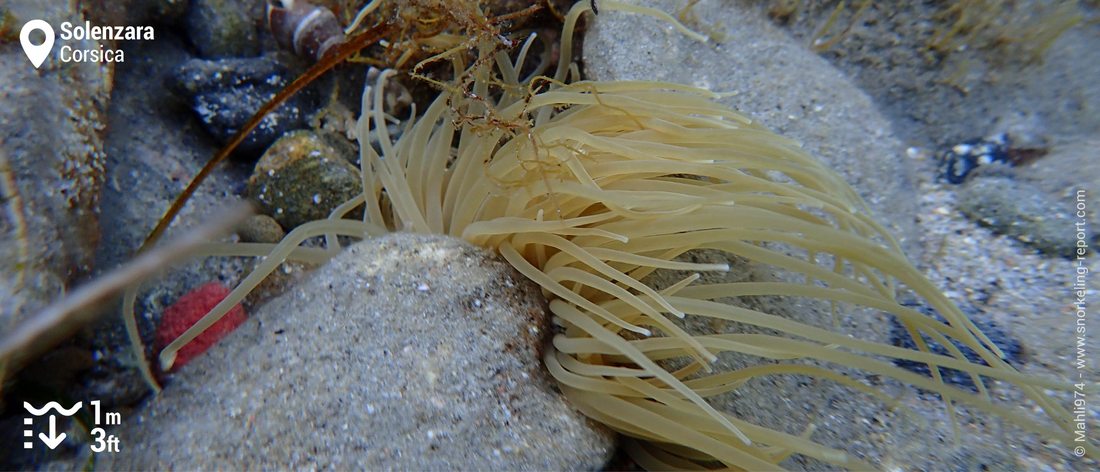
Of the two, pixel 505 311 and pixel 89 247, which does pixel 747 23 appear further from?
pixel 89 247

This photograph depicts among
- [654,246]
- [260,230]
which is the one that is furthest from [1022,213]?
[260,230]

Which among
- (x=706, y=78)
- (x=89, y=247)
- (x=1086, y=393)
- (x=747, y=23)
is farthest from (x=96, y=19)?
(x=1086, y=393)

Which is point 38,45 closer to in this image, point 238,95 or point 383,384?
point 238,95

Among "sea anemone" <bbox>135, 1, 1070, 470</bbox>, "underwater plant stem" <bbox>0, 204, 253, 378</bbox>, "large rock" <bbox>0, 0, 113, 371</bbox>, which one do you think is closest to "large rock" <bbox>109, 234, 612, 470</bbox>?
"sea anemone" <bbox>135, 1, 1070, 470</bbox>

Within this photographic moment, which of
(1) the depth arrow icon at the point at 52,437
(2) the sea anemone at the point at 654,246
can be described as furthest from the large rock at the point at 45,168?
(2) the sea anemone at the point at 654,246

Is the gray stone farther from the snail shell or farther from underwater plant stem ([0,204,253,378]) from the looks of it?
underwater plant stem ([0,204,253,378])
